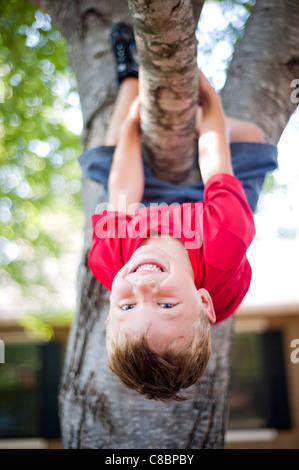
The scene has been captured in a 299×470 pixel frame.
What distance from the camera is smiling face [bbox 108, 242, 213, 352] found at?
1.46 metres

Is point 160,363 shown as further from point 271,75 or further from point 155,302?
point 271,75

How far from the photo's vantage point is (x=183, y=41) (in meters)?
1.48

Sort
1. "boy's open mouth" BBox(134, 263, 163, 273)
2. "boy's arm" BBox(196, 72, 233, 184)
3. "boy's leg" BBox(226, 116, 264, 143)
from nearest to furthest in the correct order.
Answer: "boy's open mouth" BBox(134, 263, 163, 273) < "boy's arm" BBox(196, 72, 233, 184) < "boy's leg" BBox(226, 116, 264, 143)

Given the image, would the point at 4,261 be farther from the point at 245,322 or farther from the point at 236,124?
the point at 236,124

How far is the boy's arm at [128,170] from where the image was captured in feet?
6.28

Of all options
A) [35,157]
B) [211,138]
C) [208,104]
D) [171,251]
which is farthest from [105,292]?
[35,157]

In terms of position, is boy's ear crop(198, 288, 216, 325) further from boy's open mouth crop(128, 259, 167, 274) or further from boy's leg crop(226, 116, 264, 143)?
boy's leg crop(226, 116, 264, 143)

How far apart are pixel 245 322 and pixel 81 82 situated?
232 inches

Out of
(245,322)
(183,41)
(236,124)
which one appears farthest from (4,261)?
(183,41)

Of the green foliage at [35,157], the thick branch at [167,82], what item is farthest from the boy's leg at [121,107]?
the green foliage at [35,157]

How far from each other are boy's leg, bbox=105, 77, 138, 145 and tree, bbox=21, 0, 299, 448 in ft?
0.26

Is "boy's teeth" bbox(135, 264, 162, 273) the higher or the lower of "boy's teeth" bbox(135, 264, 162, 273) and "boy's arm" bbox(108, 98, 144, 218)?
the lower

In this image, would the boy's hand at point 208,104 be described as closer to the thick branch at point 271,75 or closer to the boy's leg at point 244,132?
the boy's leg at point 244,132

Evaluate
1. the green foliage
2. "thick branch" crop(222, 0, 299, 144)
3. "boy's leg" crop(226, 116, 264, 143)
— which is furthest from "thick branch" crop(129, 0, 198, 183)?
the green foliage
